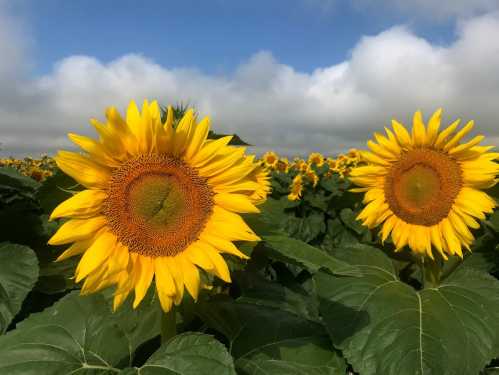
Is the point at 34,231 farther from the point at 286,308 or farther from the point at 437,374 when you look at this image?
the point at 437,374

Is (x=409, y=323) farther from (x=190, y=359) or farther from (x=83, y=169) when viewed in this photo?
(x=83, y=169)

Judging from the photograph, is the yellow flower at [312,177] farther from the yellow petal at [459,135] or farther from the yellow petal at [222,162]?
the yellow petal at [222,162]

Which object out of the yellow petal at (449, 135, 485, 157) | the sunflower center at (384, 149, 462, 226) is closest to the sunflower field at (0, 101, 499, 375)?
the sunflower center at (384, 149, 462, 226)

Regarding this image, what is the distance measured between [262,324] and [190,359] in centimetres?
54

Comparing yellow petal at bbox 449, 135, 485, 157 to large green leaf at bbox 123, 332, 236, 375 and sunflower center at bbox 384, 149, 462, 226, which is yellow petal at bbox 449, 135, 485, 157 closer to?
sunflower center at bbox 384, 149, 462, 226

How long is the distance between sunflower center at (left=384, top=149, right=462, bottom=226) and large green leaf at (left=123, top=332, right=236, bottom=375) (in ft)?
7.19

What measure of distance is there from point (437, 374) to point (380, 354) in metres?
0.23

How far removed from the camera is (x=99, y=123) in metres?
1.72

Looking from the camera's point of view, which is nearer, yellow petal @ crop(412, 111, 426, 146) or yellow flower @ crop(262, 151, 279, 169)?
yellow petal @ crop(412, 111, 426, 146)

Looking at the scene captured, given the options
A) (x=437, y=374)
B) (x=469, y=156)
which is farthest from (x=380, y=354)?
(x=469, y=156)

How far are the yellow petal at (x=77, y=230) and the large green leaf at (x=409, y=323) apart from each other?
3.54 ft

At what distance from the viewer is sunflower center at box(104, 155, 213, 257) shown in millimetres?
1842

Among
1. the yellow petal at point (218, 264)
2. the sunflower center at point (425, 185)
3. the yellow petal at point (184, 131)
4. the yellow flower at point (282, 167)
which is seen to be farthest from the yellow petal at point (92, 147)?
the yellow flower at point (282, 167)

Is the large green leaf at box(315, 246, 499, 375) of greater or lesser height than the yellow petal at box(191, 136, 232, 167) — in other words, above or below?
below
